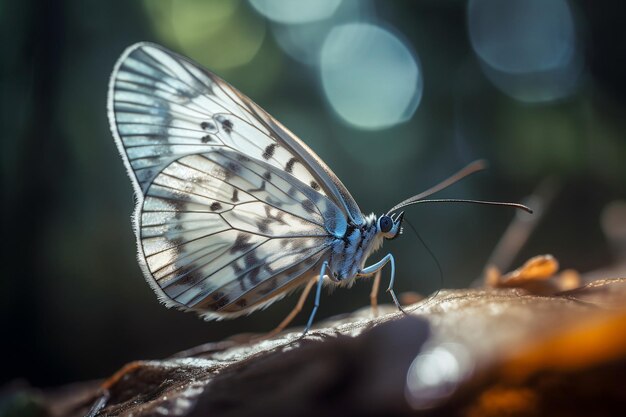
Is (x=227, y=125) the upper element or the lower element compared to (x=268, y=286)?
upper

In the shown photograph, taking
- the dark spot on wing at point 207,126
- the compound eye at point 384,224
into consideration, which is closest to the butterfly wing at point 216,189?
the dark spot on wing at point 207,126

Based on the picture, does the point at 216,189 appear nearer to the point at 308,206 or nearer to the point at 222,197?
the point at 222,197

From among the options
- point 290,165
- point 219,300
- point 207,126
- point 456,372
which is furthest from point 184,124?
point 456,372

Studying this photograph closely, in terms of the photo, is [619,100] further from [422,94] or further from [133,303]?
[133,303]

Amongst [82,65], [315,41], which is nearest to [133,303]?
[82,65]

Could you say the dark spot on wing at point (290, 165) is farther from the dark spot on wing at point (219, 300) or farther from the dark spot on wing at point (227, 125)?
the dark spot on wing at point (219, 300)

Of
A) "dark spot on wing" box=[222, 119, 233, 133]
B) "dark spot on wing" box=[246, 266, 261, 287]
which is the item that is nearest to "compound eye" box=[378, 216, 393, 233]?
"dark spot on wing" box=[246, 266, 261, 287]

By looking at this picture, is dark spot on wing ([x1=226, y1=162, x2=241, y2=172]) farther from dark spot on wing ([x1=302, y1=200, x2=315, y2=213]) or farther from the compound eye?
the compound eye
